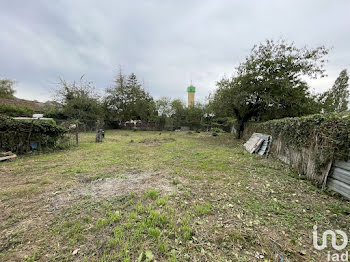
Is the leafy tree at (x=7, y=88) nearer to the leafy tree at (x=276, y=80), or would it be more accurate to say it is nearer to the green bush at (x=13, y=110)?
the green bush at (x=13, y=110)

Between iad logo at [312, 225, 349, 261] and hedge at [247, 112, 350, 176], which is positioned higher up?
hedge at [247, 112, 350, 176]

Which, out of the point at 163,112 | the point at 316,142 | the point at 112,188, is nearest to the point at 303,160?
the point at 316,142

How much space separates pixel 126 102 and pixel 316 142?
20501mm

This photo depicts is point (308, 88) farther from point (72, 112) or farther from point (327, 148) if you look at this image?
point (72, 112)

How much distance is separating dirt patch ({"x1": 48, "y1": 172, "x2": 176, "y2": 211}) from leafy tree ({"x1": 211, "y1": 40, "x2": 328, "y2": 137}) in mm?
8314

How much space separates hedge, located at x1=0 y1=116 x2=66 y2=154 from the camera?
4.98 meters

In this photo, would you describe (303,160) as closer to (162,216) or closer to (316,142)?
(316,142)

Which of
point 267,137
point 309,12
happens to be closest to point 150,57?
point 309,12

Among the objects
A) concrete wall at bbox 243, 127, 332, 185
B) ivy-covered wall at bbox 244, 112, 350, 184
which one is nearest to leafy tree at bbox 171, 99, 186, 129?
concrete wall at bbox 243, 127, 332, 185

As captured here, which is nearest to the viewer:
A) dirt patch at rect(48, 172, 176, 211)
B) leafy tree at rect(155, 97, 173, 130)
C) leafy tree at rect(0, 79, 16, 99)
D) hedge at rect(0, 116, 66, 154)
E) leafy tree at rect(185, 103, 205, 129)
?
dirt patch at rect(48, 172, 176, 211)

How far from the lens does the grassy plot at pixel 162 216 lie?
1448 millimetres

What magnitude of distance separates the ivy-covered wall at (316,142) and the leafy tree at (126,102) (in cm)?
1793

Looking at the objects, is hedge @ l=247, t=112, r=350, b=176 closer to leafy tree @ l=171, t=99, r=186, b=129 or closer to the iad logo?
the iad logo

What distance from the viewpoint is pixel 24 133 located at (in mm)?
5355
